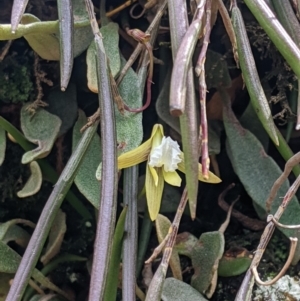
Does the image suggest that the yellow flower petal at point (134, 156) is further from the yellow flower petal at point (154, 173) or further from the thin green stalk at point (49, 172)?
the thin green stalk at point (49, 172)

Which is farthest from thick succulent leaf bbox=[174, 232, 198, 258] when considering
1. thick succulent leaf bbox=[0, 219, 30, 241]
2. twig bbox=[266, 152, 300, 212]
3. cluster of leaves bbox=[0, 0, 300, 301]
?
thick succulent leaf bbox=[0, 219, 30, 241]

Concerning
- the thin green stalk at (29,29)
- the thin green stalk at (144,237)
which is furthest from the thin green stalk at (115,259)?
the thin green stalk at (29,29)

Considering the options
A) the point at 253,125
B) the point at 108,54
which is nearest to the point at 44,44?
the point at 108,54

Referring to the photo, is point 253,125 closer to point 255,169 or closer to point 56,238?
point 255,169

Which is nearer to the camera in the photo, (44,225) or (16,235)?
(44,225)

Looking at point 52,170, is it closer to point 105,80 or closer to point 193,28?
point 105,80

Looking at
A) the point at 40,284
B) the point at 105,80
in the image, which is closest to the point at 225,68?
the point at 105,80
